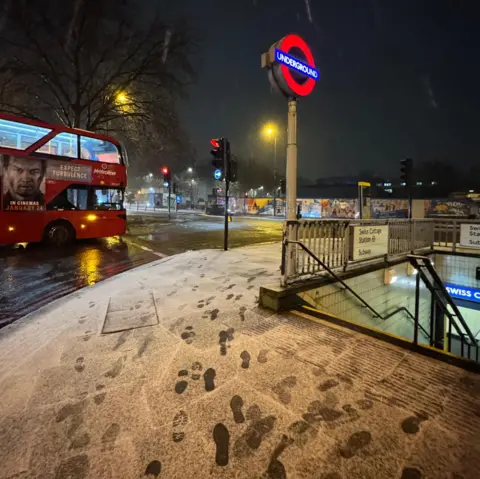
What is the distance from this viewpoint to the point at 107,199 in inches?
510

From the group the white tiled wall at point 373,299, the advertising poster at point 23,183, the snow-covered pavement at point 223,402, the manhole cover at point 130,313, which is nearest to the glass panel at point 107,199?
the advertising poster at point 23,183

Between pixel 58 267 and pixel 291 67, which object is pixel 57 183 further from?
pixel 291 67

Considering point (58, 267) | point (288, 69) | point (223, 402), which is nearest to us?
point (223, 402)

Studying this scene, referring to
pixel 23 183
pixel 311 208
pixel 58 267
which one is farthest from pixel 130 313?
pixel 311 208

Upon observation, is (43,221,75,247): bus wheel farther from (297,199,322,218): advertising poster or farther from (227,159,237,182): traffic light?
(297,199,322,218): advertising poster

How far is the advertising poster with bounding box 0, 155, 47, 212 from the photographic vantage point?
33.7ft

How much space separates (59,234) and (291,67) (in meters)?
10.2

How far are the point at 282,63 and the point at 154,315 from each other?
446 centimetres

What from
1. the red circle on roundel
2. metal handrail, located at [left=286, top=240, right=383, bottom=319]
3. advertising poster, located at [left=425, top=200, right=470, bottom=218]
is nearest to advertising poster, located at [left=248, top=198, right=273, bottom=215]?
advertising poster, located at [left=425, top=200, right=470, bottom=218]

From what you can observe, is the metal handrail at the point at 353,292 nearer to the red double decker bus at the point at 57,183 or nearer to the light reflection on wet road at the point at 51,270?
the light reflection on wet road at the point at 51,270

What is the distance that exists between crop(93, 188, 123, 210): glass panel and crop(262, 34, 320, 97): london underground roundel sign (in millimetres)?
9463

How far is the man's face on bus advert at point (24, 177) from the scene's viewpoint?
10.3 m

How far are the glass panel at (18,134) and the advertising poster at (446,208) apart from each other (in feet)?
89.2

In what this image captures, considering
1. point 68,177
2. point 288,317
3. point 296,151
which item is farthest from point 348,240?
point 68,177
